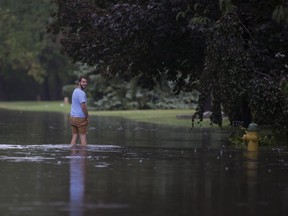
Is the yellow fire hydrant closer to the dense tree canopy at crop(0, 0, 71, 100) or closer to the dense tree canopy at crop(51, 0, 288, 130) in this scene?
the dense tree canopy at crop(51, 0, 288, 130)

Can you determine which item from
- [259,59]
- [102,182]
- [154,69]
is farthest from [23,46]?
[102,182]

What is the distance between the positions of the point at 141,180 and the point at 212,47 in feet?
26.5

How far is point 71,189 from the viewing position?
484 inches

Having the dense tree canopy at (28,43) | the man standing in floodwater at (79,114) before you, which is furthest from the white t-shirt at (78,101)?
the dense tree canopy at (28,43)

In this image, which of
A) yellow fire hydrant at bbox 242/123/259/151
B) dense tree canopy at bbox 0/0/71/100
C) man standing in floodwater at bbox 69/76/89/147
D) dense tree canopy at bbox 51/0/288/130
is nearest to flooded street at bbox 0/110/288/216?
yellow fire hydrant at bbox 242/123/259/151

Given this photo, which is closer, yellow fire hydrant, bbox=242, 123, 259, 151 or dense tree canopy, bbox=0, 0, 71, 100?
yellow fire hydrant, bbox=242, 123, 259, 151

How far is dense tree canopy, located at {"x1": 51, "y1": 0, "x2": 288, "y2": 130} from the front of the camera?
20.7 meters

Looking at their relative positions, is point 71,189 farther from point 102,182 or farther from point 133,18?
point 133,18

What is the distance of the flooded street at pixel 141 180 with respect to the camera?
1066cm

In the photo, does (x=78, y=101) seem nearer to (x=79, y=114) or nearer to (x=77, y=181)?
(x=79, y=114)

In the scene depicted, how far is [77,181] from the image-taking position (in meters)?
13.2

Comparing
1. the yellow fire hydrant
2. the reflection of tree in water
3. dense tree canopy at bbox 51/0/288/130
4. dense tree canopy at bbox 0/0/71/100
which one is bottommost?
the reflection of tree in water

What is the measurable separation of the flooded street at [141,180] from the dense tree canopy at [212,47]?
57.4 inches

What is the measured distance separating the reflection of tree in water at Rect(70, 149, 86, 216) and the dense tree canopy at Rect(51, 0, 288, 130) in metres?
4.39
